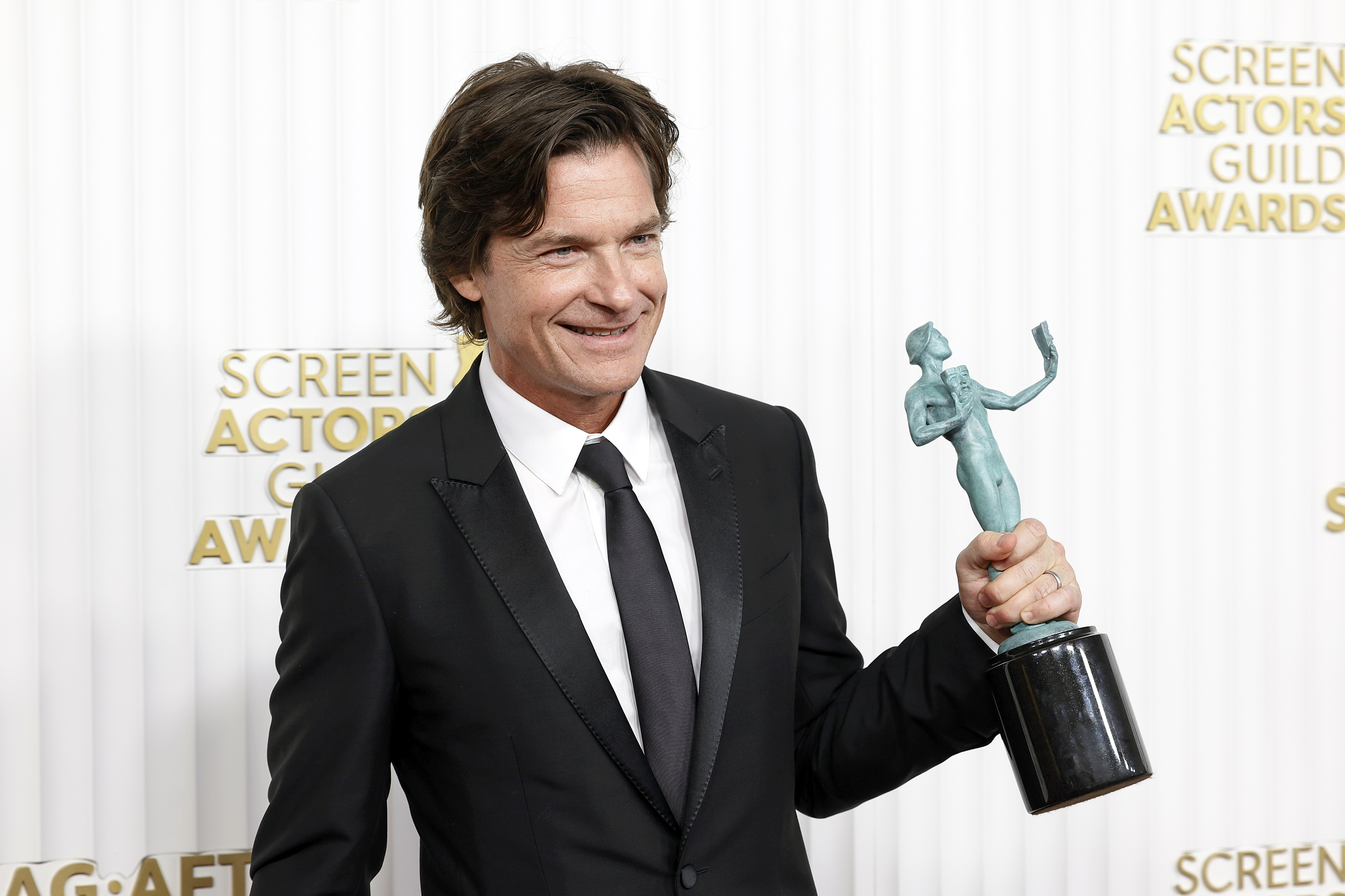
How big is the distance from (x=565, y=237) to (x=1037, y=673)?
490 millimetres

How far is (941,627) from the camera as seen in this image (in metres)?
0.99

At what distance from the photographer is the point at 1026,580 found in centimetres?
86

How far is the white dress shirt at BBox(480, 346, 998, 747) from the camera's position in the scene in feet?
3.16

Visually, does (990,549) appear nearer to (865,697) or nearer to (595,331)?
(865,697)

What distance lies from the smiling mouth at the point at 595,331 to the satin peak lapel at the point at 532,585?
113mm

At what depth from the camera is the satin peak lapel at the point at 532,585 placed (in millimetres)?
912

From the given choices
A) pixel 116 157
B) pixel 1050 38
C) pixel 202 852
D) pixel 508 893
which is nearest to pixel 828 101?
pixel 1050 38

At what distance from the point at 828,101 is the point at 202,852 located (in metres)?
1.29

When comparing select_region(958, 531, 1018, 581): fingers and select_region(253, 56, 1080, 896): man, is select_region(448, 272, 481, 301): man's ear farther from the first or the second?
select_region(958, 531, 1018, 581): fingers

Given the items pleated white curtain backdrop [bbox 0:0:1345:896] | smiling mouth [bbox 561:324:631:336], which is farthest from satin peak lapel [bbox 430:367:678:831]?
pleated white curtain backdrop [bbox 0:0:1345:896]

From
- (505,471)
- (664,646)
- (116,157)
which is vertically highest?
(116,157)

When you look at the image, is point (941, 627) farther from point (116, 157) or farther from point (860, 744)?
point (116, 157)

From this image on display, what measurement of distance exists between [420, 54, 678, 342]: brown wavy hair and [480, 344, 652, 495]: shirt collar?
117 mm

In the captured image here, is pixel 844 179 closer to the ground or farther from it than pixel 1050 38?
closer to the ground
